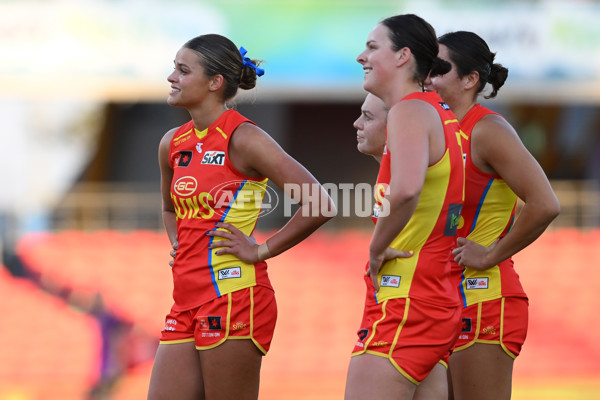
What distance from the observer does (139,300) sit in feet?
36.9

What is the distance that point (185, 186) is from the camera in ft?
10.5

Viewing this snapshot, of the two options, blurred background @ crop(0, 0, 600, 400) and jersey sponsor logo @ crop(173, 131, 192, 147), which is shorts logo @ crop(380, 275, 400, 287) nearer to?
jersey sponsor logo @ crop(173, 131, 192, 147)

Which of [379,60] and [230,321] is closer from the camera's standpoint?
[379,60]

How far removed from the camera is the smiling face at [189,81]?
331 centimetres

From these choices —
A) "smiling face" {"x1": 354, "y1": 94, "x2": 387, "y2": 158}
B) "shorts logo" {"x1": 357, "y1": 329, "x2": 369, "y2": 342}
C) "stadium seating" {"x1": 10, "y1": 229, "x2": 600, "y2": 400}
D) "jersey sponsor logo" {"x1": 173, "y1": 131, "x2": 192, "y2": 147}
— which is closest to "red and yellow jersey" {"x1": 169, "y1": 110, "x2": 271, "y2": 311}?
"jersey sponsor logo" {"x1": 173, "y1": 131, "x2": 192, "y2": 147}

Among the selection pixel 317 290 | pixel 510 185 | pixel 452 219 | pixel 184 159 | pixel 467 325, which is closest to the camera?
pixel 452 219

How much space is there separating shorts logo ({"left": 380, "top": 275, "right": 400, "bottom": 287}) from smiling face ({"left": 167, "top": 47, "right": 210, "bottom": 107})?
1.12 metres

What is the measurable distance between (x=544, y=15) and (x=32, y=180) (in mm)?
10531

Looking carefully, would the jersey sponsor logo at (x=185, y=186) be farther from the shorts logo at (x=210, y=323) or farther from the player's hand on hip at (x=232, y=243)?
the shorts logo at (x=210, y=323)

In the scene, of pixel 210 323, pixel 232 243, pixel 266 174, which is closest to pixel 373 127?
pixel 266 174

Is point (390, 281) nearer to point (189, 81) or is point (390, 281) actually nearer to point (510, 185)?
point (510, 185)

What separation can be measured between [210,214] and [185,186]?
0.15 meters

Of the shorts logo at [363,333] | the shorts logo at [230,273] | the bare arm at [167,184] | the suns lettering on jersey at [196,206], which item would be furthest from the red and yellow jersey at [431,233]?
the bare arm at [167,184]

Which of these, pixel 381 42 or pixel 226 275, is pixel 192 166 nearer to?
pixel 226 275
